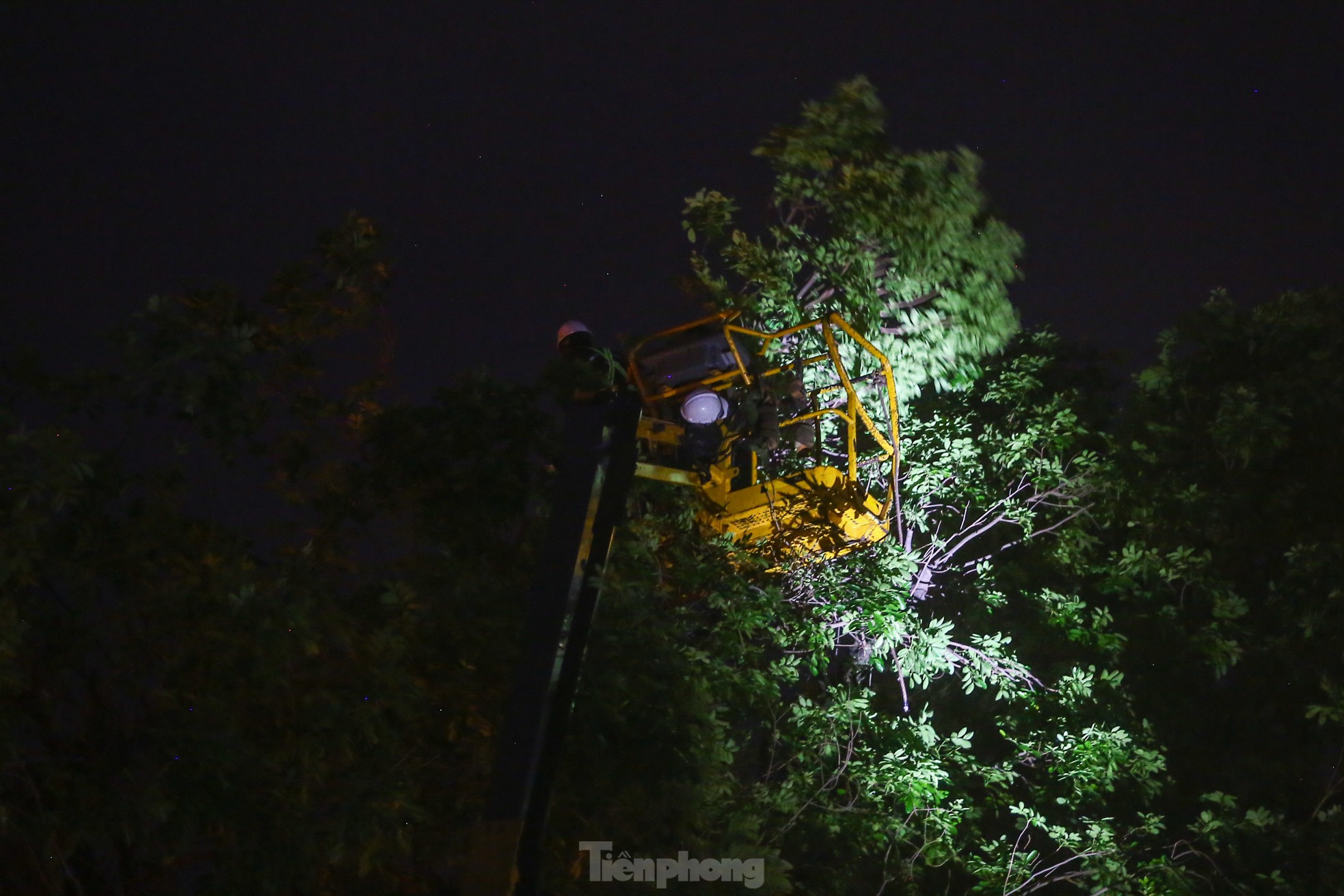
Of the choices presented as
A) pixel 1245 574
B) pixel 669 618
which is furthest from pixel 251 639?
pixel 1245 574

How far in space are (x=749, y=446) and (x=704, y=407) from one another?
297 millimetres

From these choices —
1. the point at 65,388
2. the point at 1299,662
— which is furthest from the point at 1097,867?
the point at 65,388

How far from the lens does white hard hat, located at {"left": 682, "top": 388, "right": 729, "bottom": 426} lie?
5.86 meters

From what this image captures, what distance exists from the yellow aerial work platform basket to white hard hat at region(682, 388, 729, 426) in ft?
0.15

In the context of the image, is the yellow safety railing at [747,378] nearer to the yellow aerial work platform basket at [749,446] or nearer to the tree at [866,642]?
the yellow aerial work platform basket at [749,446]

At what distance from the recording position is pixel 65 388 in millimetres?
5664

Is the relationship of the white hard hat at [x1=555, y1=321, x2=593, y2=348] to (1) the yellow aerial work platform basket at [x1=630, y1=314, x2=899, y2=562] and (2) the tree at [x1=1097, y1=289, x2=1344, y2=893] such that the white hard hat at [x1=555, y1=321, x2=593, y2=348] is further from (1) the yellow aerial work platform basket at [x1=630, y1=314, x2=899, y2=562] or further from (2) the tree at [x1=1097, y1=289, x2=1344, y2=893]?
(2) the tree at [x1=1097, y1=289, x2=1344, y2=893]

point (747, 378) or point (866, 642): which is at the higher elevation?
point (747, 378)

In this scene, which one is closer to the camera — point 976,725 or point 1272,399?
point 1272,399

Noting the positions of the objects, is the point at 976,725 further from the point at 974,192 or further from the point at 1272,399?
the point at 974,192

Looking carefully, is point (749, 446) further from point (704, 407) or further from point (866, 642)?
point (866, 642)

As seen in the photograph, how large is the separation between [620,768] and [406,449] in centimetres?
189

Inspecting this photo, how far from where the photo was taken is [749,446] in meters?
5.73

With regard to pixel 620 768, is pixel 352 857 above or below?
below
